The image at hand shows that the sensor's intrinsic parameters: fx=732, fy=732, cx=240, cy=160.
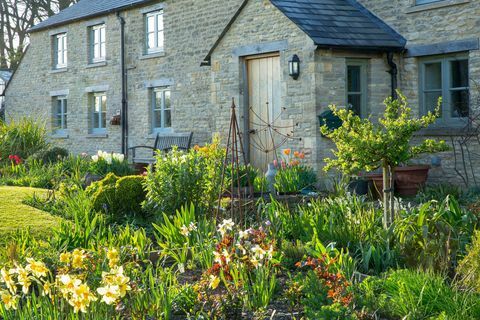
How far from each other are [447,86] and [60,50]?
14189 millimetres

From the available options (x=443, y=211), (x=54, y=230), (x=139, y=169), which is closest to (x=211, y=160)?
(x=54, y=230)

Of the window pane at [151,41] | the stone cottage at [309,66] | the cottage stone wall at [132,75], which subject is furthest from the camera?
the window pane at [151,41]

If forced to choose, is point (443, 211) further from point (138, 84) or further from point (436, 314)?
point (138, 84)

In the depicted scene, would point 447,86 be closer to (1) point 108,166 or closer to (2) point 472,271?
(1) point 108,166

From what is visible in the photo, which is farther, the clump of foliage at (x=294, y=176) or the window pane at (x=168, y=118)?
the window pane at (x=168, y=118)

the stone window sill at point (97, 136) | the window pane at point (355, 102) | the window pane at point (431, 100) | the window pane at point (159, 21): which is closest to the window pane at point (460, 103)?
the window pane at point (431, 100)

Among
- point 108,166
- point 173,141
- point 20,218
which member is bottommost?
point 20,218

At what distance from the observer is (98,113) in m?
22.1

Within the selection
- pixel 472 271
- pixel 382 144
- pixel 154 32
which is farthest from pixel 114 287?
pixel 154 32

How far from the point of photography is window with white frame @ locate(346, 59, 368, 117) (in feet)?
45.8

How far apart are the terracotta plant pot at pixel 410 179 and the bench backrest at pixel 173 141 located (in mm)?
6545

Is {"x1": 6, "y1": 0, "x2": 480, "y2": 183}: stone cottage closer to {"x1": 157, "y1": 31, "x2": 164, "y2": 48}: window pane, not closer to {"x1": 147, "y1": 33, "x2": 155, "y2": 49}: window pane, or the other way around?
{"x1": 157, "y1": 31, "x2": 164, "y2": 48}: window pane

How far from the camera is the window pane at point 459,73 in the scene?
43.9 feet

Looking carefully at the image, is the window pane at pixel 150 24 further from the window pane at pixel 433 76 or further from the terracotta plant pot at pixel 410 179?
the terracotta plant pot at pixel 410 179
